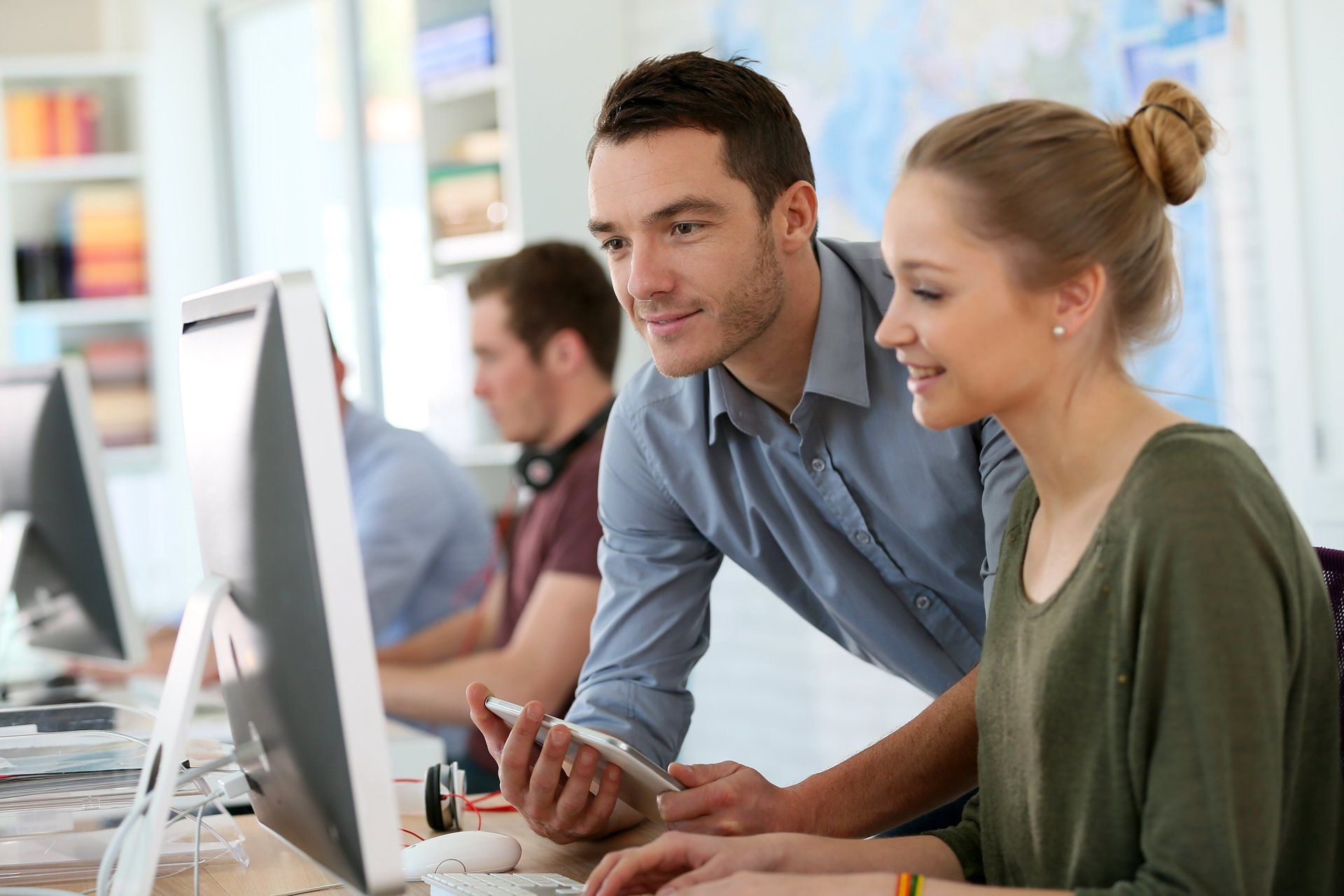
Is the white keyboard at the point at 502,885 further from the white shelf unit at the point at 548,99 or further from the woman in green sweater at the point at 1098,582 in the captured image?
the white shelf unit at the point at 548,99

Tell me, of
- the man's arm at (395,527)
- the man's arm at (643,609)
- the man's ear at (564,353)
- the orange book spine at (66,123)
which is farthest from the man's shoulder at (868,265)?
the orange book spine at (66,123)

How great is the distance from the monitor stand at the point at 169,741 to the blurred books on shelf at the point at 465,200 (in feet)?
9.53

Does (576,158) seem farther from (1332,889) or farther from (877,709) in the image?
(1332,889)

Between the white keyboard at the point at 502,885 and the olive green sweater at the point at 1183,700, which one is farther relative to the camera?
the white keyboard at the point at 502,885

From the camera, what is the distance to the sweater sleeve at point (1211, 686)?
90 centimetres

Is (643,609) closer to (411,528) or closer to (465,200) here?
(411,528)

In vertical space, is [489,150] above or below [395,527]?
above

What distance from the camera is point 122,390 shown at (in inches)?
206

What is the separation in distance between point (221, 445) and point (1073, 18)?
7.56 feet

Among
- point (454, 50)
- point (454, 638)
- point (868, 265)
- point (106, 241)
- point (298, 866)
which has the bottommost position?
point (454, 638)

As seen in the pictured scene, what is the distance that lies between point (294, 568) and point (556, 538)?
5.49 ft

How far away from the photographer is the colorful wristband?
3.20 feet

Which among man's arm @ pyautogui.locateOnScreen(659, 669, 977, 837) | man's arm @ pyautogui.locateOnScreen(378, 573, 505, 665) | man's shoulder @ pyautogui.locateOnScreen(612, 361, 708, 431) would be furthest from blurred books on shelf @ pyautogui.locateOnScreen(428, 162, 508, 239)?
man's arm @ pyautogui.locateOnScreen(659, 669, 977, 837)

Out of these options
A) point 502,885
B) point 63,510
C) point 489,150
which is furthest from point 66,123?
point 502,885
